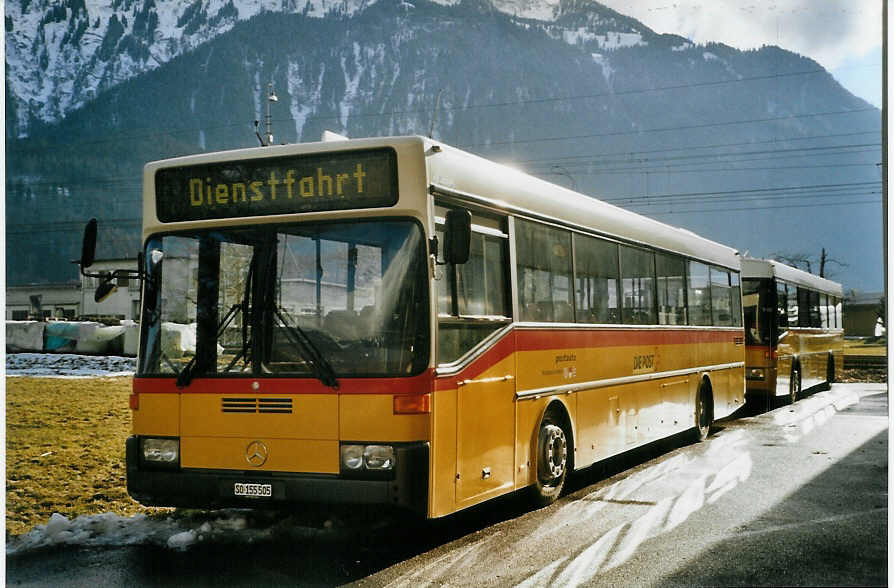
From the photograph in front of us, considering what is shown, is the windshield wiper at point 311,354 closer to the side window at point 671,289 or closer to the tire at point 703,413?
the side window at point 671,289

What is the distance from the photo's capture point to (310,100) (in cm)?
19288

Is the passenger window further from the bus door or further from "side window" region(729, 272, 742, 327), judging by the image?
the bus door

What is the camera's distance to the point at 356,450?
6652 millimetres

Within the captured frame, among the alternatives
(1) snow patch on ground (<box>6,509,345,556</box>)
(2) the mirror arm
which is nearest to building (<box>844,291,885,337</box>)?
(1) snow patch on ground (<box>6,509,345,556</box>)

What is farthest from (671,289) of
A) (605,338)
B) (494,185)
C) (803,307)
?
(803,307)

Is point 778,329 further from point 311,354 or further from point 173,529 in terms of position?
point 311,354

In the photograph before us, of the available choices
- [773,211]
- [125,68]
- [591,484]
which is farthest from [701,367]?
[773,211]

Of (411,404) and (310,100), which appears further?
(310,100)

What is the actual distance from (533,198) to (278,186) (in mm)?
2640

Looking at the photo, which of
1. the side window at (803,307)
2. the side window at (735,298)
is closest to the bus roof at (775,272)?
the side window at (803,307)

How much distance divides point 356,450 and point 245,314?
125 cm

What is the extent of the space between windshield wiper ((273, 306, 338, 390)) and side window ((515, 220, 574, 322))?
87.5 inches

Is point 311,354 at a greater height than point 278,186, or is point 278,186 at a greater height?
point 278,186

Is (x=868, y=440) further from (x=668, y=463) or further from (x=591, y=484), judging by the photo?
(x=591, y=484)
